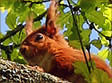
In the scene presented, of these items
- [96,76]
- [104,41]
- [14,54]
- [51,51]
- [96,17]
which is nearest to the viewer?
[96,76]

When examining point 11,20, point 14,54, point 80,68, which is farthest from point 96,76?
point 14,54

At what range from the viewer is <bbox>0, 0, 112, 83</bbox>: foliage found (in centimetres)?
191

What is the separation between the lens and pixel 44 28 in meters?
2.34

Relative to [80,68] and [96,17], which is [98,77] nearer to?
[80,68]

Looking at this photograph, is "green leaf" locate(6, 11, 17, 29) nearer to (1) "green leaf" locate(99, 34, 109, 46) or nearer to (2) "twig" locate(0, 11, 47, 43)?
(2) "twig" locate(0, 11, 47, 43)

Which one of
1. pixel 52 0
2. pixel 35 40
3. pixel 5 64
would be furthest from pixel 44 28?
pixel 5 64

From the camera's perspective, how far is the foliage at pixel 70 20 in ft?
6.26

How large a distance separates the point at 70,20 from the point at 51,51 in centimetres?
30

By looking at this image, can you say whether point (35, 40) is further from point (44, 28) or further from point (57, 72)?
point (57, 72)

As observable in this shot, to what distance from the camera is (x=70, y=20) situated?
2094 millimetres

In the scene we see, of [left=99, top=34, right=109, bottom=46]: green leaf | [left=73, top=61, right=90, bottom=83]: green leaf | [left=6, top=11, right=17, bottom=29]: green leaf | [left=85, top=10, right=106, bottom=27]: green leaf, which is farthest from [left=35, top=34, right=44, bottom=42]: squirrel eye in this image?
[left=73, top=61, right=90, bottom=83]: green leaf

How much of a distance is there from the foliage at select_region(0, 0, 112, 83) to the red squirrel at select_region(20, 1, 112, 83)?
75mm

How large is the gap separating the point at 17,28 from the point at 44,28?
14.6 inches

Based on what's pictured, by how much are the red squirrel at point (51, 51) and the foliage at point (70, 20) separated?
3.0 inches
